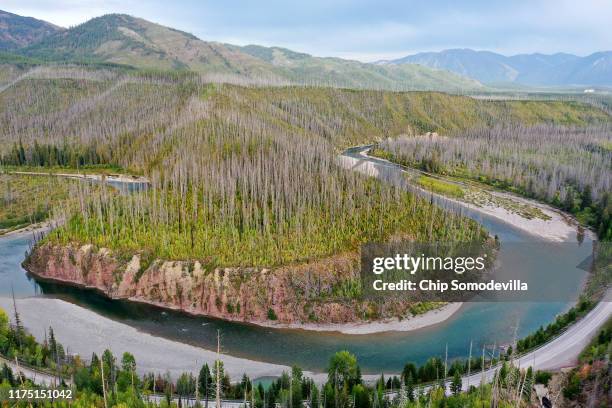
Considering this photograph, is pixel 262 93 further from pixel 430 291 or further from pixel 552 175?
pixel 430 291

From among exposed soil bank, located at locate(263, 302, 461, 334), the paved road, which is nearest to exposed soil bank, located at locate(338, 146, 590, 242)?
the paved road

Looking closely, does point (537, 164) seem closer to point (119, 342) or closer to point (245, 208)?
point (245, 208)

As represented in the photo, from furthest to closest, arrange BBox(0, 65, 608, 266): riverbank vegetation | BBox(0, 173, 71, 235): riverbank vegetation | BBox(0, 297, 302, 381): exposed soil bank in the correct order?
BBox(0, 173, 71, 235): riverbank vegetation, BBox(0, 65, 608, 266): riverbank vegetation, BBox(0, 297, 302, 381): exposed soil bank

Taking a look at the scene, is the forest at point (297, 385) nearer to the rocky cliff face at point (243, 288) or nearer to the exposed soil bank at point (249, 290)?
the exposed soil bank at point (249, 290)

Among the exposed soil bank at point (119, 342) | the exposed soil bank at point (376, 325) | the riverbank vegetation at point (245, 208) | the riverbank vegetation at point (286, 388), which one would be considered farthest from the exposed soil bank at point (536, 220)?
the riverbank vegetation at point (286, 388)

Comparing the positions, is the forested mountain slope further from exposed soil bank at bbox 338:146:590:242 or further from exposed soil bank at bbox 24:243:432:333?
exposed soil bank at bbox 338:146:590:242

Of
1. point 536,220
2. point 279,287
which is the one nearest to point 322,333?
point 279,287
